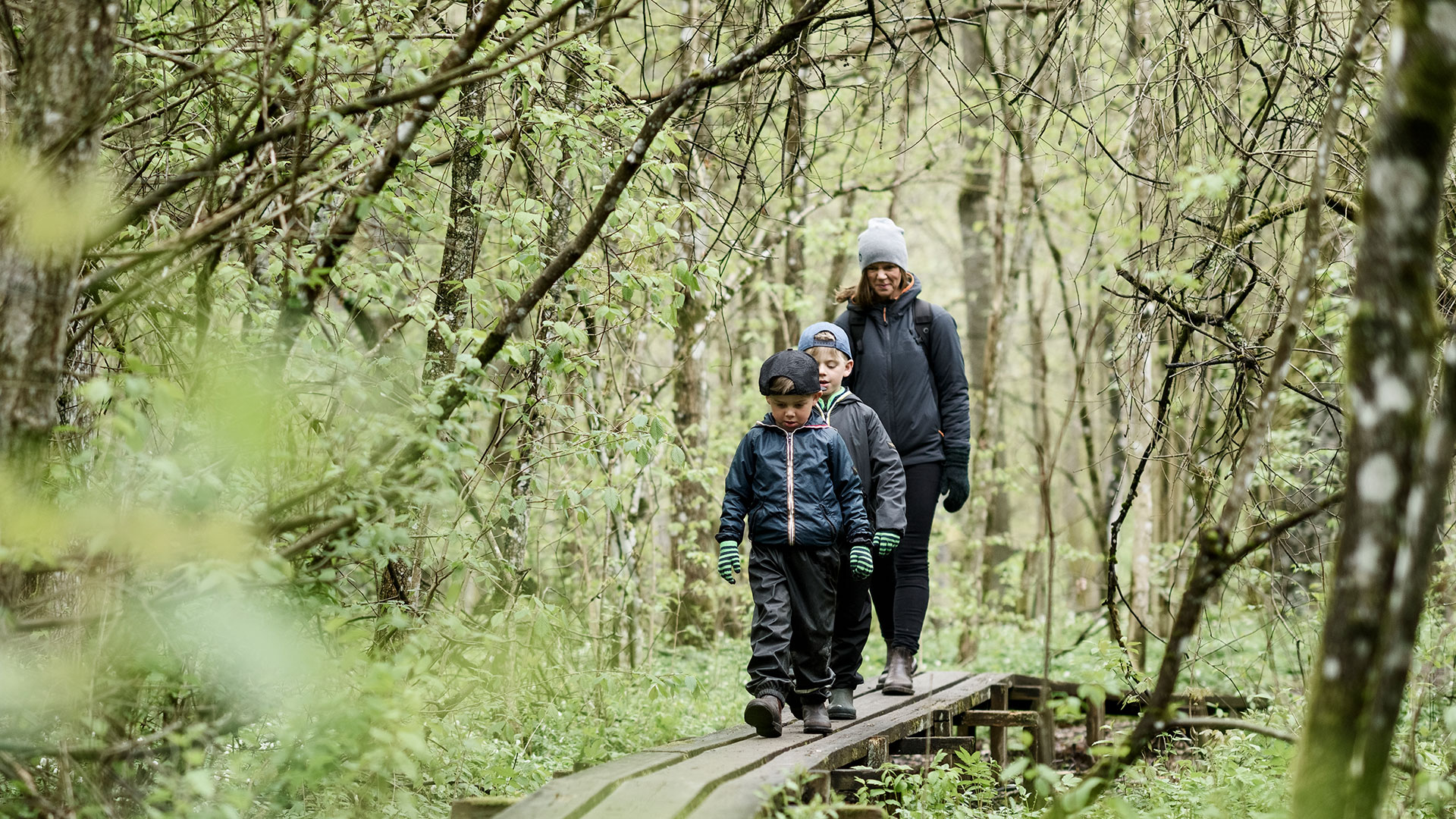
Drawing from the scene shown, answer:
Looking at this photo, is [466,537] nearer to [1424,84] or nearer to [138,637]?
[138,637]

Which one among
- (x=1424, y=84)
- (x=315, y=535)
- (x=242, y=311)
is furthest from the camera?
(x=242, y=311)

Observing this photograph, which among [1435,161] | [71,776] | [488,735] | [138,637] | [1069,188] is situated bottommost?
[488,735]

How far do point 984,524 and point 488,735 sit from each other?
9033 millimetres

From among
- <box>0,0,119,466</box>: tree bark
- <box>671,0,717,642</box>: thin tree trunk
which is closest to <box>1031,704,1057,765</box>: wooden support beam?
<box>671,0,717,642</box>: thin tree trunk

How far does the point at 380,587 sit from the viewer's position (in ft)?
15.4

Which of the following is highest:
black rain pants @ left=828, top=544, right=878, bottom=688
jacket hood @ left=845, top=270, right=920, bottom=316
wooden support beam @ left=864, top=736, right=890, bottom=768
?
jacket hood @ left=845, top=270, right=920, bottom=316

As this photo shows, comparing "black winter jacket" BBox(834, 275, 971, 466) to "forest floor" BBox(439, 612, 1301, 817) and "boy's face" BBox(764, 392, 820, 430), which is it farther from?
"forest floor" BBox(439, 612, 1301, 817)

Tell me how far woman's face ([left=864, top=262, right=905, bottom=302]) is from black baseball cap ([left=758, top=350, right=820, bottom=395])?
1.11m

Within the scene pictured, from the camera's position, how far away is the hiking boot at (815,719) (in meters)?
4.88

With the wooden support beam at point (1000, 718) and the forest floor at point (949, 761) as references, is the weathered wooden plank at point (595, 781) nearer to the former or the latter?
the forest floor at point (949, 761)

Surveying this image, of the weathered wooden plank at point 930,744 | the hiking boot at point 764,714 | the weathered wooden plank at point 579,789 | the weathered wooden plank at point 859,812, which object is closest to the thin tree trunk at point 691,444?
the weathered wooden plank at point 930,744

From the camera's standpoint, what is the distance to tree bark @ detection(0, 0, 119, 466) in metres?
2.67

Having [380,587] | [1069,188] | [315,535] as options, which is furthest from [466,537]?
[1069,188]

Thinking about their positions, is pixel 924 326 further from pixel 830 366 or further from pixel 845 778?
pixel 845 778
